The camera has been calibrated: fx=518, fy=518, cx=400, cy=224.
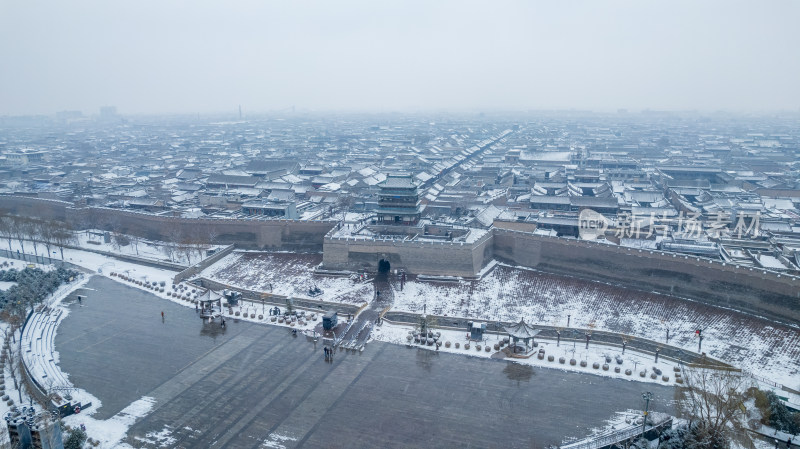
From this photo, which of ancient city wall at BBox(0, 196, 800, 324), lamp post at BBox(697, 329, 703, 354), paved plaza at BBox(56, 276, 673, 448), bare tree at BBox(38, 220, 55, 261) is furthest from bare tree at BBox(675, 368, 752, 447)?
bare tree at BBox(38, 220, 55, 261)

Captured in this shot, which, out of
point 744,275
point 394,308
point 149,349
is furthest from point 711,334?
point 149,349

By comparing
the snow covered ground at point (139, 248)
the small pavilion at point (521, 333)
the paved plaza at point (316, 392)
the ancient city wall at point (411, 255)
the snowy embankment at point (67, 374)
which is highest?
the ancient city wall at point (411, 255)

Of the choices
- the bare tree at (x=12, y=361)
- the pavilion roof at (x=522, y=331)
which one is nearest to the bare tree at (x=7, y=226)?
the bare tree at (x=12, y=361)

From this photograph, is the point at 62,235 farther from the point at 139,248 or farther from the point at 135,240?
the point at 139,248

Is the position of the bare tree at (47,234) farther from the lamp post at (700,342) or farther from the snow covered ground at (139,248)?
the lamp post at (700,342)

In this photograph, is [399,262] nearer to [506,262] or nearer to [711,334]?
[506,262]

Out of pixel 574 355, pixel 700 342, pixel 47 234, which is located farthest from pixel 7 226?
pixel 700 342
